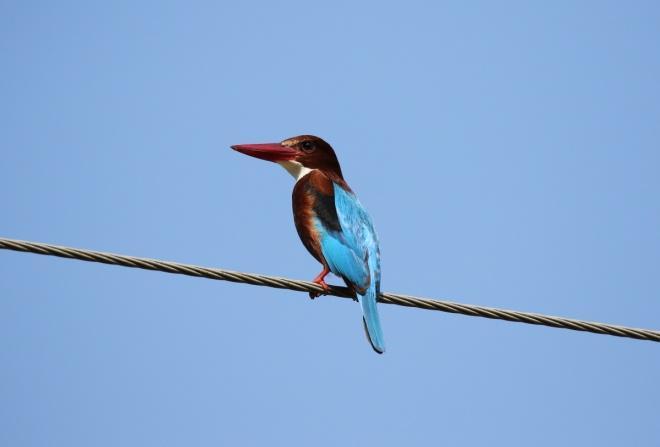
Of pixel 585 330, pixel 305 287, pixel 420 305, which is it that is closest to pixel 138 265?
pixel 305 287

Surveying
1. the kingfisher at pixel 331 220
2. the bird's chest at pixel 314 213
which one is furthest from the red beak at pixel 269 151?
the bird's chest at pixel 314 213

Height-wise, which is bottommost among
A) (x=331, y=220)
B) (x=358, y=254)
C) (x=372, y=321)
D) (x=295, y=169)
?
(x=372, y=321)

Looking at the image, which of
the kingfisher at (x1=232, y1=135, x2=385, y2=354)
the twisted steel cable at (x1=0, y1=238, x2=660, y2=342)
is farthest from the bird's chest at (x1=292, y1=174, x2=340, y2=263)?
the twisted steel cable at (x1=0, y1=238, x2=660, y2=342)

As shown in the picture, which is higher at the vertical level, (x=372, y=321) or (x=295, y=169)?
(x=295, y=169)

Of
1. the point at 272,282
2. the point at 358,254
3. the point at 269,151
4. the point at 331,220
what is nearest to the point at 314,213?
the point at 331,220

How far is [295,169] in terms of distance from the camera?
23.0ft

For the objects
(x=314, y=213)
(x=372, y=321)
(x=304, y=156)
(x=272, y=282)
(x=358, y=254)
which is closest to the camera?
(x=272, y=282)

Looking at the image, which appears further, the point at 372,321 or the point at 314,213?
Result: the point at 314,213

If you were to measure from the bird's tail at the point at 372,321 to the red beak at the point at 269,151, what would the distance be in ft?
6.05

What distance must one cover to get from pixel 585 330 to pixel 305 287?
4.26 feet

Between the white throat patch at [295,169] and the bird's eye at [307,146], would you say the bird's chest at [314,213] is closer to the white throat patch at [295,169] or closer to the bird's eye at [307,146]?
the white throat patch at [295,169]

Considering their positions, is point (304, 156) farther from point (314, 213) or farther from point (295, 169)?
point (314, 213)

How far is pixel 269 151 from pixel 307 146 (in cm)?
31

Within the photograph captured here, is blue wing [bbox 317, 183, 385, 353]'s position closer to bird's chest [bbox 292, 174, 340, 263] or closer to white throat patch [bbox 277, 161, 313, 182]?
bird's chest [bbox 292, 174, 340, 263]
